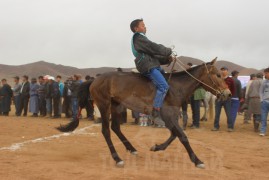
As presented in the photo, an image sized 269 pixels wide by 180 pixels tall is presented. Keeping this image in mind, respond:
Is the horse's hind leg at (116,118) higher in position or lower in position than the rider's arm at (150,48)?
lower

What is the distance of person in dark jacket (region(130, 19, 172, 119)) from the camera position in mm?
7500

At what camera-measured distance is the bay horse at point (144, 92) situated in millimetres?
7695

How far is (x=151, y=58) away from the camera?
7707 millimetres

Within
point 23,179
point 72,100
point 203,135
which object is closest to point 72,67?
point 72,100

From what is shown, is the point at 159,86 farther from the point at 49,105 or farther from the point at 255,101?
the point at 49,105

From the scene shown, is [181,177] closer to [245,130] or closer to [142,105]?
[142,105]

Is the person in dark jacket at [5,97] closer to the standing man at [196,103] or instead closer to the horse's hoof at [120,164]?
the standing man at [196,103]

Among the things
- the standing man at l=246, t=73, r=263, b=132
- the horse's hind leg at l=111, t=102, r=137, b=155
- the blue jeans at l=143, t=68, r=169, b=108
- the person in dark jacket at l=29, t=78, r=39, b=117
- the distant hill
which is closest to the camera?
the blue jeans at l=143, t=68, r=169, b=108

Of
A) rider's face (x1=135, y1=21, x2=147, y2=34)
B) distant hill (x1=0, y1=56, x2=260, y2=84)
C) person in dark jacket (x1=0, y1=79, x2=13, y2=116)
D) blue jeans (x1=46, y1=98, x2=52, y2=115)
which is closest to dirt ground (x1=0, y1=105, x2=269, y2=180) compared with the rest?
rider's face (x1=135, y1=21, x2=147, y2=34)

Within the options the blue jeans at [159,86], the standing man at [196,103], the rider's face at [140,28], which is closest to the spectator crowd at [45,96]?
the standing man at [196,103]

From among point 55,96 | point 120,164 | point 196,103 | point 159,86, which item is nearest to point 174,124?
point 159,86

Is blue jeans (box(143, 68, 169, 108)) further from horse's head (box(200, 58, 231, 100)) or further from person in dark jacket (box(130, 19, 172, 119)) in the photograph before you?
horse's head (box(200, 58, 231, 100))

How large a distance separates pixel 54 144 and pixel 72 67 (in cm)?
7930

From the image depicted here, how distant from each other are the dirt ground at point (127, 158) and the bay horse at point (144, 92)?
0.54 m
